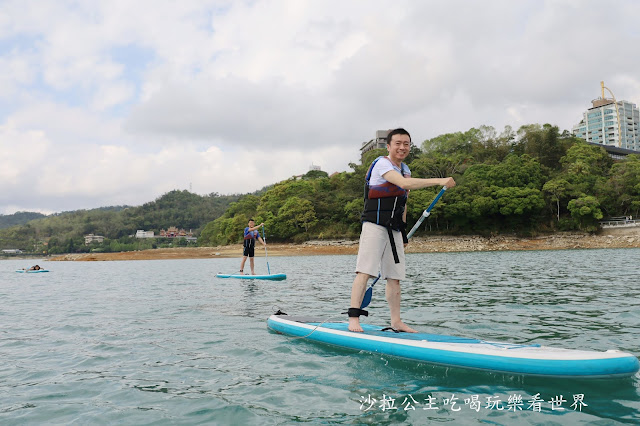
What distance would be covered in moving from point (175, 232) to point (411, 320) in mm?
156454

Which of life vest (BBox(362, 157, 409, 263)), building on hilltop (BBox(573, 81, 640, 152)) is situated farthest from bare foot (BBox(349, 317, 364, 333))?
building on hilltop (BBox(573, 81, 640, 152))

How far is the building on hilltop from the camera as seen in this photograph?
147 m

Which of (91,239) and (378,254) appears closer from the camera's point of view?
(378,254)

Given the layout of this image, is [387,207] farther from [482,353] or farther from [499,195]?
[499,195]

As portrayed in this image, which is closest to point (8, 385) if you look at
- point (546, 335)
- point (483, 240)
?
point (546, 335)

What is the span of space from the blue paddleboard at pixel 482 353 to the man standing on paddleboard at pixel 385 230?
1.04ft

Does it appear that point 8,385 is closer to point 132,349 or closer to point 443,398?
point 132,349

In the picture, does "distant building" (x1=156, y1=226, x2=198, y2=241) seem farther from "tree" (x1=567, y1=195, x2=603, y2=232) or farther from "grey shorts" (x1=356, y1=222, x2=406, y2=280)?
"grey shorts" (x1=356, y1=222, x2=406, y2=280)

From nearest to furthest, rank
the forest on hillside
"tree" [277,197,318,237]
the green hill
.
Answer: the forest on hillside, "tree" [277,197,318,237], the green hill

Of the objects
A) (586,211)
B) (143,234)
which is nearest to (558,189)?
(586,211)

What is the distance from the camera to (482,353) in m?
4.47

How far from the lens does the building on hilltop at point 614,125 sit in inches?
5797

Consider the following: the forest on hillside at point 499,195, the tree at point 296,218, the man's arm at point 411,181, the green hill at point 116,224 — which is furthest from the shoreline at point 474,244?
the green hill at point 116,224

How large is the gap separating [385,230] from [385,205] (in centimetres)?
35
